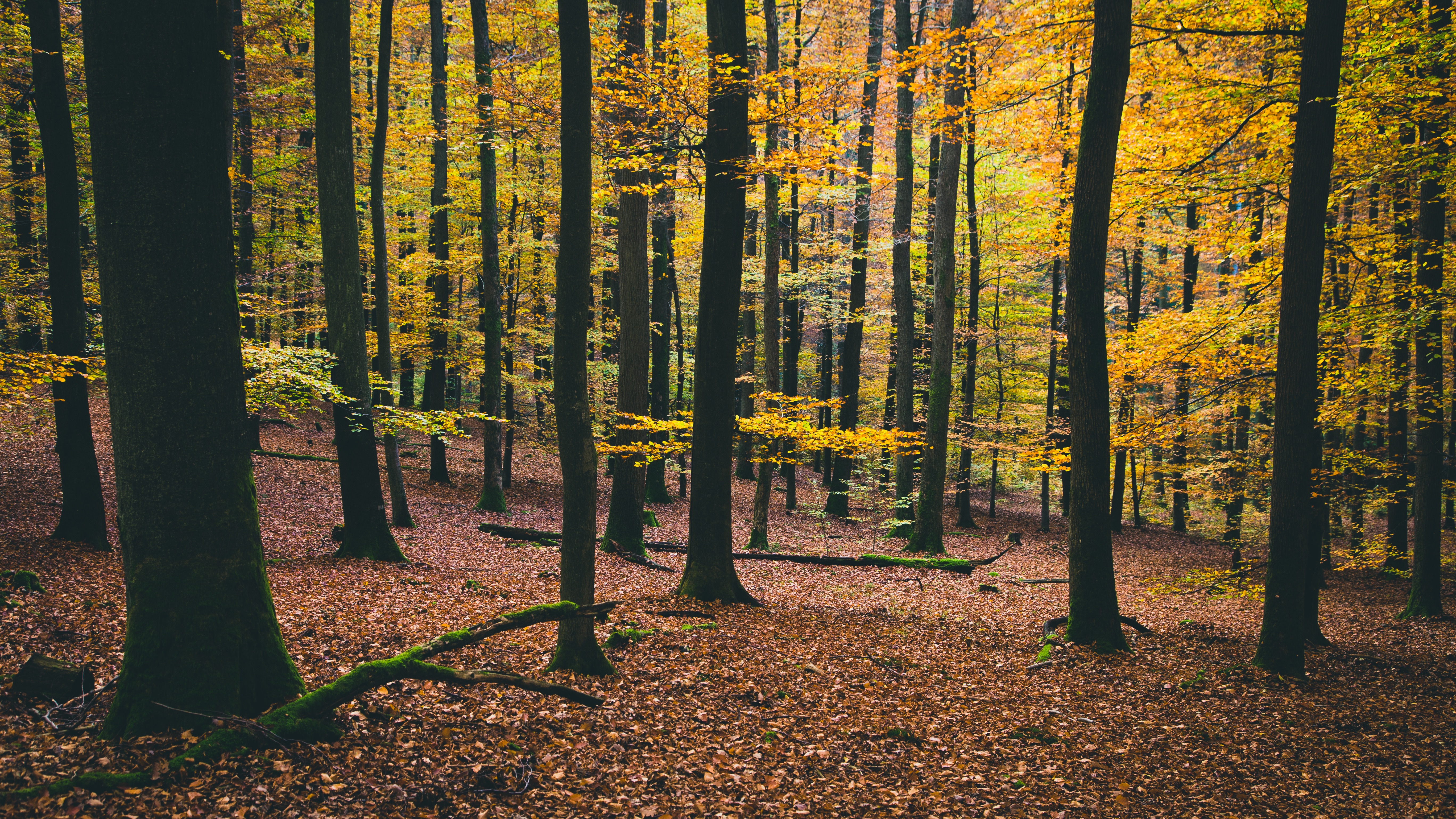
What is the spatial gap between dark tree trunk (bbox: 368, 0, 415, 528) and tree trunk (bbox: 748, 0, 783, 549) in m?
6.23

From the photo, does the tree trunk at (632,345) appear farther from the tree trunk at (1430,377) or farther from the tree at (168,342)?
the tree trunk at (1430,377)

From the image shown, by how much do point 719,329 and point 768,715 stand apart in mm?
4565

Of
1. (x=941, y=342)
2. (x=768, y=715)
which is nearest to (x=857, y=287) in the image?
(x=941, y=342)

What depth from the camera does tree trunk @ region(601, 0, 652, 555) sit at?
1127cm

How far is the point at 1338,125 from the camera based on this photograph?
8383 millimetres

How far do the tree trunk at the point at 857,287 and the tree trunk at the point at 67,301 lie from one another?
541 inches

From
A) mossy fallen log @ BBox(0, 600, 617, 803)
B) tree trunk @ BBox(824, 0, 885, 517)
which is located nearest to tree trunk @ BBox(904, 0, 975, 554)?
tree trunk @ BBox(824, 0, 885, 517)

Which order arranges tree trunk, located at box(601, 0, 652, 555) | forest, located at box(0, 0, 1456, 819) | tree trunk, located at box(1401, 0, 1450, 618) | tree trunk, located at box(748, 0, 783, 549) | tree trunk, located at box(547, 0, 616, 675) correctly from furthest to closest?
tree trunk, located at box(748, 0, 783, 549) → tree trunk, located at box(601, 0, 652, 555) → tree trunk, located at box(1401, 0, 1450, 618) → tree trunk, located at box(547, 0, 616, 675) → forest, located at box(0, 0, 1456, 819)

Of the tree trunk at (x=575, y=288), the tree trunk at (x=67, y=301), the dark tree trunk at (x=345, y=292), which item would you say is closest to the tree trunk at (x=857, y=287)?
the dark tree trunk at (x=345, y=292)

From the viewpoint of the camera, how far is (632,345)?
466 inches

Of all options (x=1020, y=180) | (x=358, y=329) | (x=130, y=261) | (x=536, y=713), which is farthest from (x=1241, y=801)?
(x=1020, y=180)

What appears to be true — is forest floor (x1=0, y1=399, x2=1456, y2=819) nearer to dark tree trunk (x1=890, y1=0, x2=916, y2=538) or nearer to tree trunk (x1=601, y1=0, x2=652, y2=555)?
tree trunk (x1=601, y1=0, x2=652, y2=555)

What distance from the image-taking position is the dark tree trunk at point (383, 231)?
35.1ft

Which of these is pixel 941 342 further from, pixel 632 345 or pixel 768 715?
pixel 768 715
